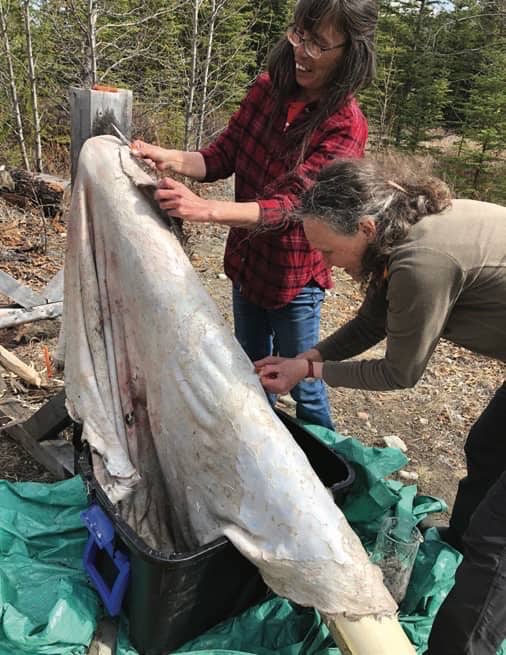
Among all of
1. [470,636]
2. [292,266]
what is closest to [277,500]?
[470,636]

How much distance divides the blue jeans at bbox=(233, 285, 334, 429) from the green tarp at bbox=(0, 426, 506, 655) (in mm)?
122

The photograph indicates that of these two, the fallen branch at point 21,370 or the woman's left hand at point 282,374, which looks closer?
the woman's left hand at point 282,374

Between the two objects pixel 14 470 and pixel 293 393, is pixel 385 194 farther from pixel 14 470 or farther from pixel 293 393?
pixel 14 470

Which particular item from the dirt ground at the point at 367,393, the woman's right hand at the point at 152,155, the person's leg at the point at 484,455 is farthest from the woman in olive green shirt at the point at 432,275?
the dirt ground at the point at 367,393

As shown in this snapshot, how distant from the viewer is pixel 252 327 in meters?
2.48

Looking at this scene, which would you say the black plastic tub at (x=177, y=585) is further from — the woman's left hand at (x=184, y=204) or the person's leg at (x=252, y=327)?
the woman's left hand at (x=184, y=204)

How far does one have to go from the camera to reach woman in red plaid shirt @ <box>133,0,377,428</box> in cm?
182

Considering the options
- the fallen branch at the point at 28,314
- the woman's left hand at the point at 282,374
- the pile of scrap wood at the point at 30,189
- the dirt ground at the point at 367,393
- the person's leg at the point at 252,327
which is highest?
the woman's left hand at the point at 282,374

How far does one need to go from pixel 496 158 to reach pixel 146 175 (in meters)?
8.02

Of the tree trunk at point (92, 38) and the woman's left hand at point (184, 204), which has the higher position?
the tree trunk at point (92, 38)

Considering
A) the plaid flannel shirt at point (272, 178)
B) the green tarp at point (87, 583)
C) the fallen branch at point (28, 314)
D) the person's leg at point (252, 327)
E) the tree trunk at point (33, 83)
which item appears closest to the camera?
the green tarp at point (87, 583)

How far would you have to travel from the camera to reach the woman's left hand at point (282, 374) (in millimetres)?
1858

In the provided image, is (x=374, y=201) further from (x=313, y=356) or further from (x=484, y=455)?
(x=484, y=455)

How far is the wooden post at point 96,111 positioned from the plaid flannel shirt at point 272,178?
342 millimetres
